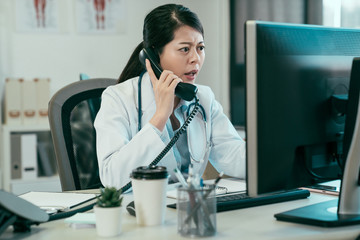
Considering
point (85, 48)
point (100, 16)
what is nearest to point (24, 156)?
point (85, 48)

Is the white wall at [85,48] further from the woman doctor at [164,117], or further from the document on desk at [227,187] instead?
the document on desk at [227,187]

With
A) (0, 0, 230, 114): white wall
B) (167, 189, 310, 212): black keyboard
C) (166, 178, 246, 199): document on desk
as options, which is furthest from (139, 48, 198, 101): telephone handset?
(0, 0, 230, 114): white wall

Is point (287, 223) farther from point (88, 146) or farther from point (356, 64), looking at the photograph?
point (88, 146)

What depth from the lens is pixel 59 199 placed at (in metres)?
1.25

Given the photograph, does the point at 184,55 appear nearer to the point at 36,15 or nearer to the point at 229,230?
the point at 229,230

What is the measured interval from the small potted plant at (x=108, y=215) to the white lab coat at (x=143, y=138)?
495 mm

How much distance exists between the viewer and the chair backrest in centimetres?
161

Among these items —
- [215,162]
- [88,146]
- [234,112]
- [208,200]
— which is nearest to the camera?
[208,200]

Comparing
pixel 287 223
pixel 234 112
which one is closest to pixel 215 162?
pixel 287 223

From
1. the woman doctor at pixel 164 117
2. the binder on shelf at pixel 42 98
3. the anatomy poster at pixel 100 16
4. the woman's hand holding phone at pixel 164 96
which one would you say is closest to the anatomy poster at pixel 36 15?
the anatomy poster at pixel 100 16

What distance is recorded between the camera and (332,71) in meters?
1.05

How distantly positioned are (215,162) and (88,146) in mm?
507

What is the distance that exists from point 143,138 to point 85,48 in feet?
A: 8.40

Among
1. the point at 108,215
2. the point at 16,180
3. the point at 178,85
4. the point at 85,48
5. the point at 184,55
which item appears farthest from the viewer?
the point at 85,48
